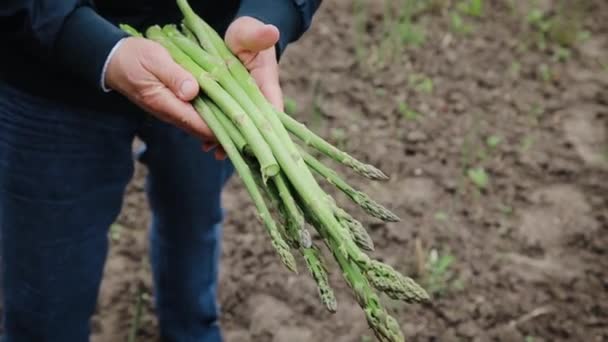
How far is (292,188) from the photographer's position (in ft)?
3.91

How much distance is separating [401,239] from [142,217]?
86 centimetres

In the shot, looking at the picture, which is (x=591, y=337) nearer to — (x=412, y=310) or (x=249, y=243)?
(x=412, y=310)

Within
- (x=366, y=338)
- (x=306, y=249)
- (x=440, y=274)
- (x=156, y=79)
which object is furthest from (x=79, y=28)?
(x=440, y=274)

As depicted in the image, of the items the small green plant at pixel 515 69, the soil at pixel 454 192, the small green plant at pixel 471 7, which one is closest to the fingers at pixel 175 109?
the soil at pixel 454 192

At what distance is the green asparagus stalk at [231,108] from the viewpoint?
116cm

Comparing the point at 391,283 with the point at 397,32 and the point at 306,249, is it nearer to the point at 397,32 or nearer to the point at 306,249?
the point at 306,249

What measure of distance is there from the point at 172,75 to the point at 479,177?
69.3 inches

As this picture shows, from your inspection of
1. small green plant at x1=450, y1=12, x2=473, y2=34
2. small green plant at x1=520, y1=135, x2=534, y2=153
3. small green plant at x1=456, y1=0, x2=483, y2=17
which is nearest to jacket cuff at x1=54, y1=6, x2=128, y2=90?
small green plant at x1=520, y1=135, x2=534, y2=153

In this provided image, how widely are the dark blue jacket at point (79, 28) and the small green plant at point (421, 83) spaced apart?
5.58 feet

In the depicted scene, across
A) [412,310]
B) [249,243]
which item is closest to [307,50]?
[249,243]

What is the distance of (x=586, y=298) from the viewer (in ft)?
7.90

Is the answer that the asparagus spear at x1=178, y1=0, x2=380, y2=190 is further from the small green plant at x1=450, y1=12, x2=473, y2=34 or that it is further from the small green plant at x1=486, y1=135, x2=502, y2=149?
the small green plant at x1=450, y1=12, x2=473, y2=34

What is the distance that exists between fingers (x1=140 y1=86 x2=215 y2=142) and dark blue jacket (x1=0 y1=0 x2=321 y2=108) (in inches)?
4.2

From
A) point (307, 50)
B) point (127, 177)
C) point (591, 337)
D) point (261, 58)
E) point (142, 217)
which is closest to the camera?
point (261, 58)
